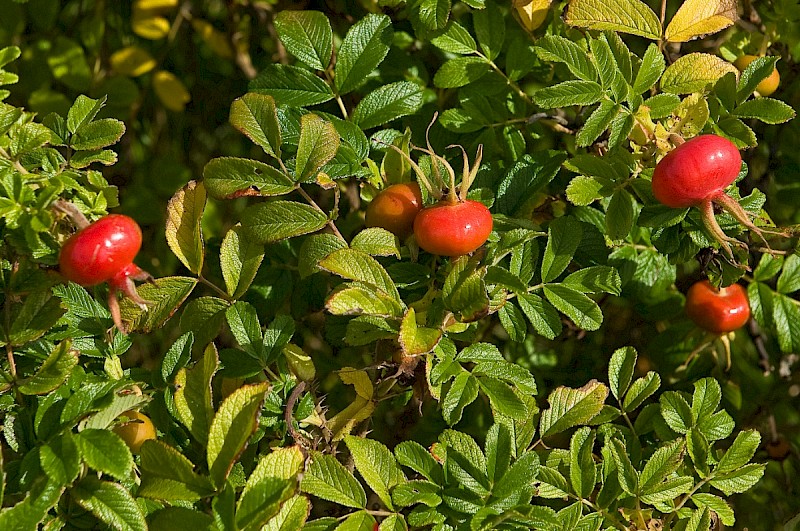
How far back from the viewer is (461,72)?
1533 mm

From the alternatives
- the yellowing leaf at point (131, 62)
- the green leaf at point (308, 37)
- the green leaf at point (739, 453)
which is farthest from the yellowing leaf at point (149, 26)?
the green leaf at point (739, 453)

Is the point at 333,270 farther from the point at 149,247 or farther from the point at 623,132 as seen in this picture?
the point at 149,247

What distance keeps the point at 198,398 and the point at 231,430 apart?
8cm

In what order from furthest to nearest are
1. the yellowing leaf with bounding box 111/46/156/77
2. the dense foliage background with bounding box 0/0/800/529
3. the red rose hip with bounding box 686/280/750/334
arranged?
the yellowing leaf with bounding box 111/46/156/77, the red rose hip with bounding box 686/280/750/334, the dense foliage background with bounding box 0/0/800/529

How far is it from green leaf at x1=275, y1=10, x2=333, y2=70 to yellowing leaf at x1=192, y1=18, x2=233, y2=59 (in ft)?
3.27

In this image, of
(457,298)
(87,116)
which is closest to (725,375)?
(457,298)

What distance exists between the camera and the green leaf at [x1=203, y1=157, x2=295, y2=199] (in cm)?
123

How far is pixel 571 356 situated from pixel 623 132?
0.83 meters

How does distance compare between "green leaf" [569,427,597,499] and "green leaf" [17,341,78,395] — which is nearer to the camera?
"green leaf" [17,341,78,395]

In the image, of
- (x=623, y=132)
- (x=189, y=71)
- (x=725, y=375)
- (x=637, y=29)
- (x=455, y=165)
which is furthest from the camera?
(x=189, y=71)

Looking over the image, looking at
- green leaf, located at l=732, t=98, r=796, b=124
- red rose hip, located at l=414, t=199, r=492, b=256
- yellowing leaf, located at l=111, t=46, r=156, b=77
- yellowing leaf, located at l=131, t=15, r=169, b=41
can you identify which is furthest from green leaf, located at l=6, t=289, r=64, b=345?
yellowing leaf, located at l=131, t=15, r=169, b=41

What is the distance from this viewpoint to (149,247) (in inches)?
93.6

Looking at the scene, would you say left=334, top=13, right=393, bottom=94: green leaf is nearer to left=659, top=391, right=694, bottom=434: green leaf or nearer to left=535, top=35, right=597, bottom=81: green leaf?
left=535, top=35, right=597, bottom=81: green leaf

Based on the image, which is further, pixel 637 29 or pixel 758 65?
pixel 637 29
